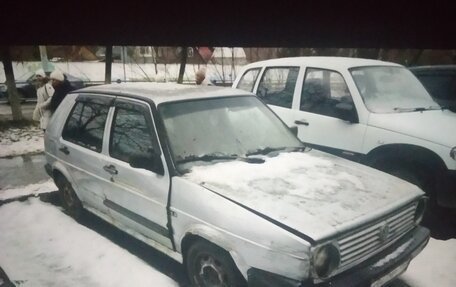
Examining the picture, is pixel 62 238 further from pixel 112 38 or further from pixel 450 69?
pixel 450 69

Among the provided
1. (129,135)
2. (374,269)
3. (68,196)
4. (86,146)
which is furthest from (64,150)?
(374,269)

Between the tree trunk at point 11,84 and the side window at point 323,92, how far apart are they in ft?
6.95

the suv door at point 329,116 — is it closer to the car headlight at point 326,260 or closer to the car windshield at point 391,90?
the car windshield at point 391,90

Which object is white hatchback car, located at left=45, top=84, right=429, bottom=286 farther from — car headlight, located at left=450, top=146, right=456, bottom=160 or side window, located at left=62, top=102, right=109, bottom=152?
car headlight, located at left=450, top=146, right=456, bottom=160

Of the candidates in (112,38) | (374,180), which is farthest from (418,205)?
(112,38)

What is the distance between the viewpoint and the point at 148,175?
2057mm

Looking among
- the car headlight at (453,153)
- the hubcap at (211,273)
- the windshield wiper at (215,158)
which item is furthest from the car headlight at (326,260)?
the car headlight at (453,153)

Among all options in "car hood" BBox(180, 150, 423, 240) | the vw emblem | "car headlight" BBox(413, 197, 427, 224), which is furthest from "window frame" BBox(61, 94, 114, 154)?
"car headlight" BBox(413, 197, 427, 224)

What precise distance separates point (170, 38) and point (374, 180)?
1.35 metres

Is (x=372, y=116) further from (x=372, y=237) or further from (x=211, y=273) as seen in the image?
(x=211, y=273)

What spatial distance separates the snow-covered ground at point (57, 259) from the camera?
73.2 inches

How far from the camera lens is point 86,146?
2551 mm

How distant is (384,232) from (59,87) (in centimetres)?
205

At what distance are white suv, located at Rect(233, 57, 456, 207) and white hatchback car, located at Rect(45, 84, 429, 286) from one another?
32 centimetres
